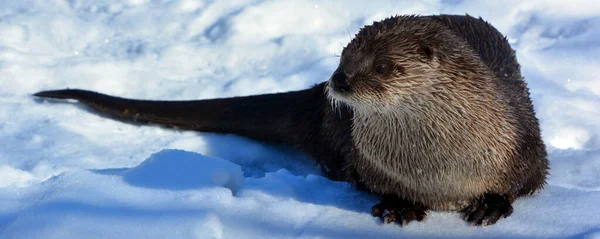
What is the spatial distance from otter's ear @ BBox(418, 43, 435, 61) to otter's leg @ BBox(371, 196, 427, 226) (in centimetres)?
42

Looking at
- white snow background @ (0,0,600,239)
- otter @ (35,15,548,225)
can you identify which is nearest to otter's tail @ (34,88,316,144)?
white snow background @ (0,0,600,239)

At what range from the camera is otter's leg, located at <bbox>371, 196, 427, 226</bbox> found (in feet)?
6.25

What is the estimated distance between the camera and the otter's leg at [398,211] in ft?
6.25

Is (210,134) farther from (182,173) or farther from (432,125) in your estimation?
(432,125)

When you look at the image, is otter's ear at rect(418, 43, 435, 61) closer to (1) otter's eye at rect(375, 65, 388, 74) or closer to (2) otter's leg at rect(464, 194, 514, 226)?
(1) otter's eye at rect(375, 65, 388, 74)

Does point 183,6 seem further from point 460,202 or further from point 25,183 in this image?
point 460,202

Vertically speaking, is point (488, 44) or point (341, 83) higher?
point (488, 44)

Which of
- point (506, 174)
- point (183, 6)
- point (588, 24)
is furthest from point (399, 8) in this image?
Result: point (506, 174)

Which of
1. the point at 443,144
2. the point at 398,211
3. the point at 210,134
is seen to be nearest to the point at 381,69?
the point at 443,144

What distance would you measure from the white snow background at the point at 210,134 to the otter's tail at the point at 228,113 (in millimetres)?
48

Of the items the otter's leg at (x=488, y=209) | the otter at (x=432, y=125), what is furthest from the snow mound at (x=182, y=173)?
the otter's leg at (x=488, y=209)

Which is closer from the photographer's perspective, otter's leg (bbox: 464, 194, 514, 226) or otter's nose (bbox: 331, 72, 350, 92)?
otter's nose (bbox: 331, 72, 350, 92)

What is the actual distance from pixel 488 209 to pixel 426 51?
0.46 m

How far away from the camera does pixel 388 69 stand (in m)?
1.78
